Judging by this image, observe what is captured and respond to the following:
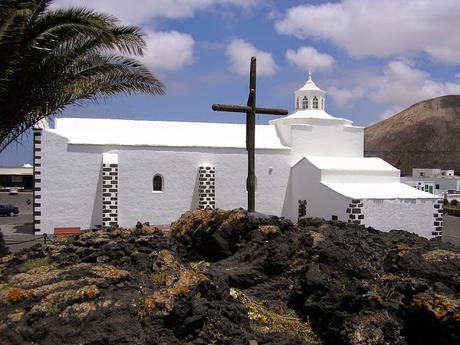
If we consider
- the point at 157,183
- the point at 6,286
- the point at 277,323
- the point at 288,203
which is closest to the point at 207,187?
the point at 157,183

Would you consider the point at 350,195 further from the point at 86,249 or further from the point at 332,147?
the point at 86,249

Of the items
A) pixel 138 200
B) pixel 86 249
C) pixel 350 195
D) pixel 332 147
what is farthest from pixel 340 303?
pixel 332 147

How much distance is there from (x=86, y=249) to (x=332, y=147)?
19.0 meters

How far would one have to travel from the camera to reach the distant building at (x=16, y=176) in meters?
61.8

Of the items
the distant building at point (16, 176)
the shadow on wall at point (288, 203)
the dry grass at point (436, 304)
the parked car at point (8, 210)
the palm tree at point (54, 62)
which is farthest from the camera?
the distant building at point (16, 176)

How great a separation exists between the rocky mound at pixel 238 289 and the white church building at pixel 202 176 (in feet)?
39.2

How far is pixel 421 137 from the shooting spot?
94.9 metres

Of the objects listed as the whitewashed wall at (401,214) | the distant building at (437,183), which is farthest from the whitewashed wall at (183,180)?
the distant building at (437,183)

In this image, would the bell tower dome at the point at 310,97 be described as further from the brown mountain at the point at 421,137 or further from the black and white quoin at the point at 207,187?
the brown mountain at the point at 421,137

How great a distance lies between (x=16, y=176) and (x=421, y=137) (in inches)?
2896

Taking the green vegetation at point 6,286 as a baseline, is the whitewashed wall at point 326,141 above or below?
above

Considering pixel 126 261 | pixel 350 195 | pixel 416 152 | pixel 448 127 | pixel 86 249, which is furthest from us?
pixel 448 127

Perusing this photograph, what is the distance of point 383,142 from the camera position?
98875mm

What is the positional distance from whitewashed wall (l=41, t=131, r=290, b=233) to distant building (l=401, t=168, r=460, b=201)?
20.4m
